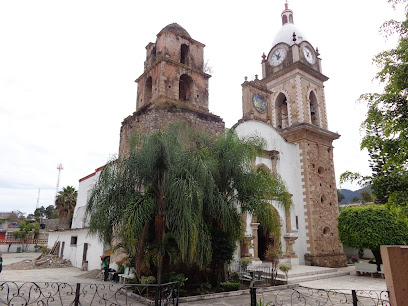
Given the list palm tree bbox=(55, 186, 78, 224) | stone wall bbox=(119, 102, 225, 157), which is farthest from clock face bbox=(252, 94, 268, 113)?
palm tree bbox=(55, 186, 78, 224)

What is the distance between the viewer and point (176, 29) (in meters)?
14.8

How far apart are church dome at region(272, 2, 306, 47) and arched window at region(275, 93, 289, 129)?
13.7ft

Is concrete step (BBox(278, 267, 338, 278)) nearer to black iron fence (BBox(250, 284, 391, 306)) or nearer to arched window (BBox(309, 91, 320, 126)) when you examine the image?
black iron fence (BBox(250, 284, 391, 306))

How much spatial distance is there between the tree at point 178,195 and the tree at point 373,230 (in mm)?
6607

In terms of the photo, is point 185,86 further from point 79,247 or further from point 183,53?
point 79,247

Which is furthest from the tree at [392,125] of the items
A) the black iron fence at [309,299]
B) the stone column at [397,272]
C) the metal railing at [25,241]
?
the metal railing at [25,241]

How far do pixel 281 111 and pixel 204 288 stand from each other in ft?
52.8

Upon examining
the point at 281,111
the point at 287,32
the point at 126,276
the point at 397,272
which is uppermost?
the point at 287,32

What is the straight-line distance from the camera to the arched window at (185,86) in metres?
14.6

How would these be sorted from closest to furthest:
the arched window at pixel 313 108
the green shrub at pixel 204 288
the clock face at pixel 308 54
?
the green shrub at pixel 204 288 < the clock face at pixel 308 54 < the arched window at pixel 313 108

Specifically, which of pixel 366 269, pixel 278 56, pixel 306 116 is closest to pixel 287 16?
pixel 278 56

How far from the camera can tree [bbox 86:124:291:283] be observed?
26.7ft

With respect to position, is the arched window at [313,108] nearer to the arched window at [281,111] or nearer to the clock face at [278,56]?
the arched window at [281,111]

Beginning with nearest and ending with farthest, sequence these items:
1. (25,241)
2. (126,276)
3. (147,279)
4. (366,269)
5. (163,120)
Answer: (147,279) < (126,276) < (163,120) < (366,269) < (25,241)
